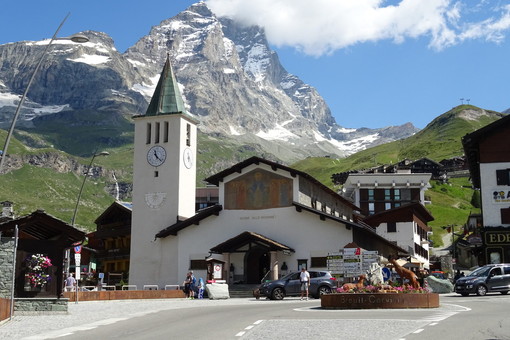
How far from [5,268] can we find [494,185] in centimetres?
4392

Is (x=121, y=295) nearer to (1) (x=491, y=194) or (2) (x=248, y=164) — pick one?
(2) (x=248, y=164)

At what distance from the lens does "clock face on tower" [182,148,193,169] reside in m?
62.5

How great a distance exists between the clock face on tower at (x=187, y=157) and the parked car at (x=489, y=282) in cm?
2966

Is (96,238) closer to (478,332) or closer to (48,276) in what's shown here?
(48,276)

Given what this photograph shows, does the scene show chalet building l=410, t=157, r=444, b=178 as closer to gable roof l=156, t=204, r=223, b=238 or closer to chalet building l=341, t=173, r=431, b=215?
chalet building l=341, t=173, r=431, b=215

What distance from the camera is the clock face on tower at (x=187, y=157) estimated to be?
205 ft

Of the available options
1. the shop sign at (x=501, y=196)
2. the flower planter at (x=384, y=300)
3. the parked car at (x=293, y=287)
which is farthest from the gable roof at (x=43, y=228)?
the shop sign at (x=501, y=196)

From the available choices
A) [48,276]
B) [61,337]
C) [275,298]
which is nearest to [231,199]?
[275,298]

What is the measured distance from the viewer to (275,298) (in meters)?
39.8

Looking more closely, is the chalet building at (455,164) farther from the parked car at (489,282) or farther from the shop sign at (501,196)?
the parked car at (489,282)

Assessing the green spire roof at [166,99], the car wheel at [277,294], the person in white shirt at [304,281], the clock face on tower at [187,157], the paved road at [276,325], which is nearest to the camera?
the paved road at [276,325]

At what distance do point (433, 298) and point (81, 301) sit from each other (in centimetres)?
1901

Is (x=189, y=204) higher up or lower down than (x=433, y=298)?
higher up

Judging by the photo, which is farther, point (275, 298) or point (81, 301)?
point (275, 298)
